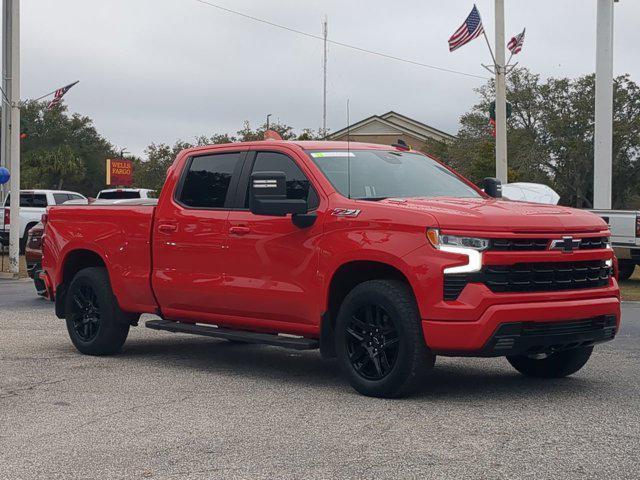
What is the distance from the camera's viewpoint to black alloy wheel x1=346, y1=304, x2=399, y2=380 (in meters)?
7.67

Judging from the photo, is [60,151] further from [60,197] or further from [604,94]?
[604,94]

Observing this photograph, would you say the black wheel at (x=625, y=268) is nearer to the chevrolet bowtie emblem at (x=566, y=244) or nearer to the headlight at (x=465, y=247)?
the chevrolet bowtie emblem at (x=566, y=244)

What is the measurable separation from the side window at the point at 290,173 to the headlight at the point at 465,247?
1.33 m

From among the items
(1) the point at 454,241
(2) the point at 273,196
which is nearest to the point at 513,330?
(1) the point at 454,241

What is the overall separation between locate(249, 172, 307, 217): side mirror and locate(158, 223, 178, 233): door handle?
1.42 meters

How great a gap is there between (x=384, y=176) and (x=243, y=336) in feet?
5.59

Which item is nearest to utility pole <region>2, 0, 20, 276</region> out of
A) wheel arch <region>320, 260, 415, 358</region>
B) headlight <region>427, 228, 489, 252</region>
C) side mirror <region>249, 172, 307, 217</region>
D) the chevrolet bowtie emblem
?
side mirror <region>249, 172, 307, 217</region>

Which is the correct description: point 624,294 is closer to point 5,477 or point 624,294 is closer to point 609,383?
point 609,383

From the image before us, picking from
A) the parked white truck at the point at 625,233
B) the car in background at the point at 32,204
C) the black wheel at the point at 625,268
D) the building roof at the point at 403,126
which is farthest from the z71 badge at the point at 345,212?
the building roof at the point at 403,126

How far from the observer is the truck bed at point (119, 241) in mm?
9719

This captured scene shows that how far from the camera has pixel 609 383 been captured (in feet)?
27.5

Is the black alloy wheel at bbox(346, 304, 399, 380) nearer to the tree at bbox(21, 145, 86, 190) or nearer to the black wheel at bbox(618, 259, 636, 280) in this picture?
the black wheel at bbox(618, 259, 636, 280)

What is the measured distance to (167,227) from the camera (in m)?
9.45

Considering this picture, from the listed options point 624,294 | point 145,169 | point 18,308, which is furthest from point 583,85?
point 18,308
